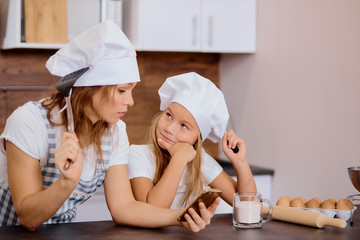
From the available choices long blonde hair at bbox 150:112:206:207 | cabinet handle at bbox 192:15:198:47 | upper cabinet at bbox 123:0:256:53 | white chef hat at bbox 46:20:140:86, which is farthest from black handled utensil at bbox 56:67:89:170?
cabinet handle at bbox 192:15:198:47

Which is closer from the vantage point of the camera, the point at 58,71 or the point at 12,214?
the point at 58,71

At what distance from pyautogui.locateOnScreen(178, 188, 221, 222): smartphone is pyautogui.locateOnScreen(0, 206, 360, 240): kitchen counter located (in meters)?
0.06

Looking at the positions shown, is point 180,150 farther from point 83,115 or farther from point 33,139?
point 33,139

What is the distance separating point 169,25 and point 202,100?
1.13 meters

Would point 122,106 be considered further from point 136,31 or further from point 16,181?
point 136,31

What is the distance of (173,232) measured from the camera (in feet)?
4.66

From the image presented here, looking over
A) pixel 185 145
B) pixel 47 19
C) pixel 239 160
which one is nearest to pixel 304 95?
pixel 239 160

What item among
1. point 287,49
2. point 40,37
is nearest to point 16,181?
point 40,37

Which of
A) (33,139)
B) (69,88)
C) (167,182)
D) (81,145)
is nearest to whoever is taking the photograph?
(69,88)

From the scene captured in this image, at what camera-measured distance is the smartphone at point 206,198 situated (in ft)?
4.27

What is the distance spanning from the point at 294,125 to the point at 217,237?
1514 mm

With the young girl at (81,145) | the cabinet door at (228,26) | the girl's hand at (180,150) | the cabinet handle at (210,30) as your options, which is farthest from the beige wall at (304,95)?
the young girl at (81,145)

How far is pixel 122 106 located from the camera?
4.96 ft

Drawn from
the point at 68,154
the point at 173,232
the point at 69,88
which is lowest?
the point at 173,232
